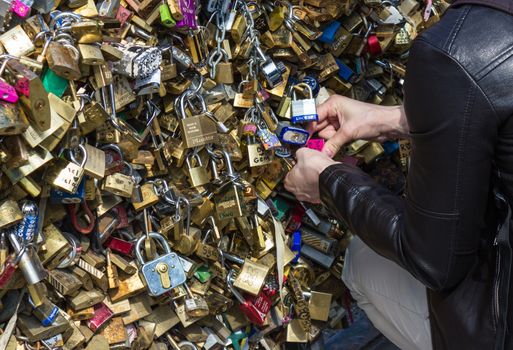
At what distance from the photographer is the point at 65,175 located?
5.27 ft

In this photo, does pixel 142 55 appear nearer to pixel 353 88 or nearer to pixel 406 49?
pixel 353 88

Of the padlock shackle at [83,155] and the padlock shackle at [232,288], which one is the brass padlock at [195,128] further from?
the padlock shackle at [232,288]

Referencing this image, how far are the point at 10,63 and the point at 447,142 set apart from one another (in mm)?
959

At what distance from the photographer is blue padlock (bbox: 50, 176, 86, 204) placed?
5.46ft

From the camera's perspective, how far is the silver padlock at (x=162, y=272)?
1877 mm

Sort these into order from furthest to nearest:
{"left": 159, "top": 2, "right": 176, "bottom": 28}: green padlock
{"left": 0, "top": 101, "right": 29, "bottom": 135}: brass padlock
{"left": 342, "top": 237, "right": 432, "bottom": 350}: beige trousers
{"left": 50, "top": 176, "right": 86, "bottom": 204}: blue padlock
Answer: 1. {"left": 342, "top": 237, "right": 432, "bottom": 350}: beige trousers
2. {"left": 159, "top": 2, "right": 176, "bottom": 28}: green padlock
3. {"left": 50, "top": 176, "right": 86, "bottom": 204}: blue padlock
4. {"left": 0, "top": 101, "right": 29, "bottom": 135}: brass padlock

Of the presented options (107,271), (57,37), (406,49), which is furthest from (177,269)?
(406,49)

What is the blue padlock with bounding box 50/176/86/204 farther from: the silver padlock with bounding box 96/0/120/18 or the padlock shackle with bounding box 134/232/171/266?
the silver padlock with bounding box 96/0/120/18

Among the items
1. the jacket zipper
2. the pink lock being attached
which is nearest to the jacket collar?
the jacket zipper

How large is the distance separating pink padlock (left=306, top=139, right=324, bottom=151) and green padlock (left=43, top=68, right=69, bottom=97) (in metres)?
0.88

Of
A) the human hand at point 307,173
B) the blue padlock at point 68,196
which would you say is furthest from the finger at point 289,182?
the blue padlock at point 68,196

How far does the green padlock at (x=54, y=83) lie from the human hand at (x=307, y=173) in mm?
736

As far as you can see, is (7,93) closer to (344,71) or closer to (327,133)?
(327,133)

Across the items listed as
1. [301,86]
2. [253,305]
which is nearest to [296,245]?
[253,305]
